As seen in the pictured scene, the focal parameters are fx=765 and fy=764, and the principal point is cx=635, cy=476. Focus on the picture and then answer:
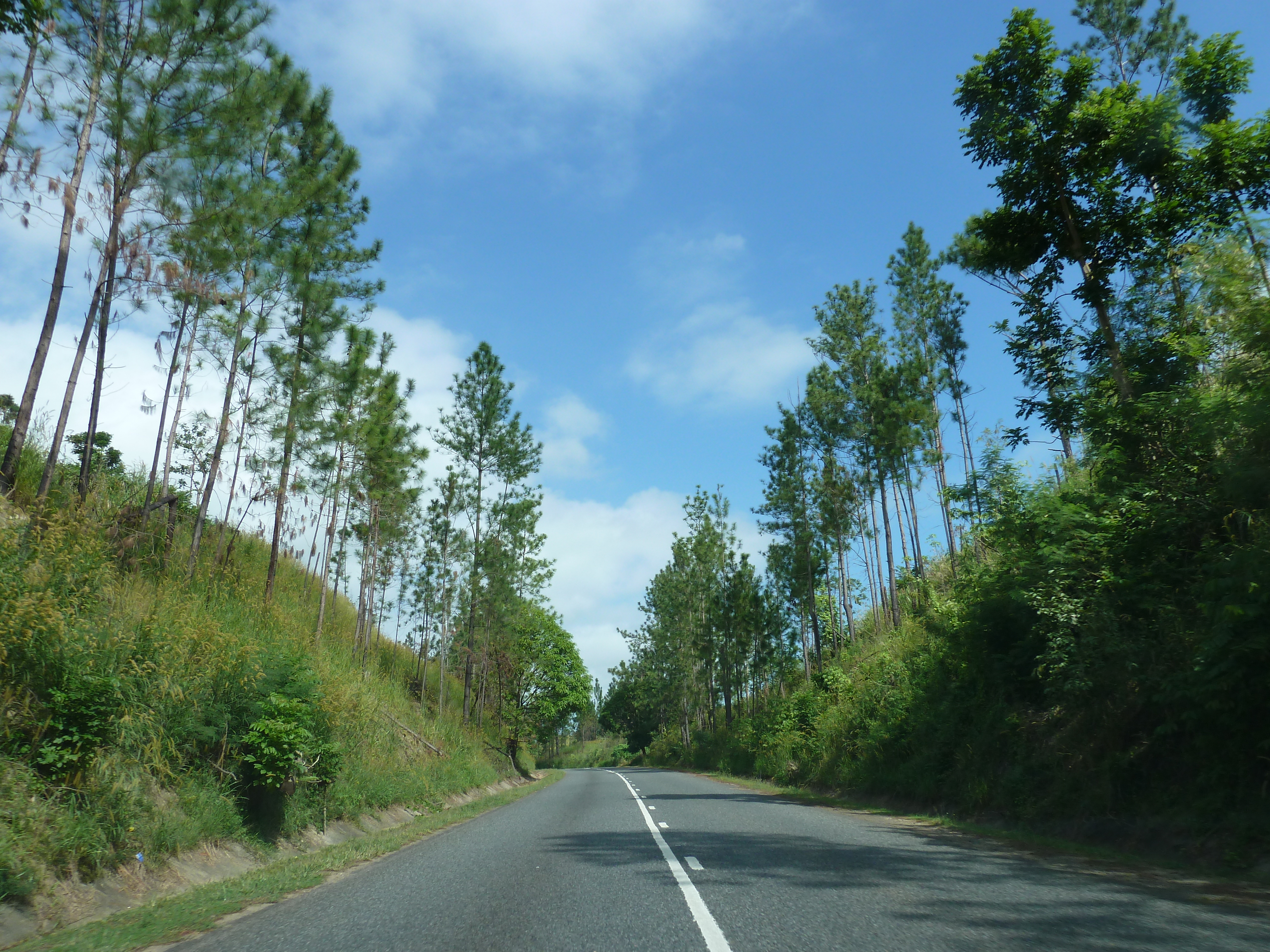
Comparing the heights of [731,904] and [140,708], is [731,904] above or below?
below

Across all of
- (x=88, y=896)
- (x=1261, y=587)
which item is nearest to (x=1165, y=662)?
(x=1261, y=587)

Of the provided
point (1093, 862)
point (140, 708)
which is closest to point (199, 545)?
point (140, 708)

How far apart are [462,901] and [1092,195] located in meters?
15.6

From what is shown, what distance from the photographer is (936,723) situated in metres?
18.1

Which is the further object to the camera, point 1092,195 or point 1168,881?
point 1092,195

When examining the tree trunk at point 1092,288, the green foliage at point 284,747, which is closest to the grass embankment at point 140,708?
the green foliage at point 284,747

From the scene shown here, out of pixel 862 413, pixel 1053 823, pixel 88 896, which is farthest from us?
pixel 862 413

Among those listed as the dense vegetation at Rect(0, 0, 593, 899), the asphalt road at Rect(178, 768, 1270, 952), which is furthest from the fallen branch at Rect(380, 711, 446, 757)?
the asphalt road at Rect(178, 768, 1270, 952)

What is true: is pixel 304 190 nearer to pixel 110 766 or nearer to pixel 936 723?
pixel 110 766

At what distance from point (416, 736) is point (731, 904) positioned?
1822cm

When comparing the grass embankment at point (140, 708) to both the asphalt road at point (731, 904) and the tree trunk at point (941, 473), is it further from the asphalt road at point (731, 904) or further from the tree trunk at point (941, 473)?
the tree trunk at point (941, 473)

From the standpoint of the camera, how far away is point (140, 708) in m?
8.98

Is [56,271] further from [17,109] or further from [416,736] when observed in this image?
[416,736]

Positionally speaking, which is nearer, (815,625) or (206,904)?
(206,904)
